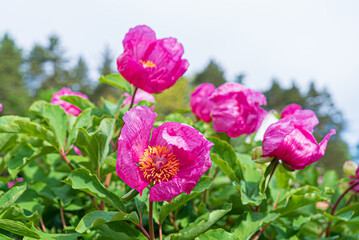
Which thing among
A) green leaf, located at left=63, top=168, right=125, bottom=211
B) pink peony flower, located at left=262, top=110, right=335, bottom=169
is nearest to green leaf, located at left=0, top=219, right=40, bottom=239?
green leaf, located at left=63, top=168, right=125, bottom=211

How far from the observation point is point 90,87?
30.8 m

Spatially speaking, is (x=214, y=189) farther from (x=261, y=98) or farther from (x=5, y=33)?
(x=5, y=33)

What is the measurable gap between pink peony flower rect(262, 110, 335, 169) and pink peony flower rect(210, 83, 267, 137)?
0.23 meters

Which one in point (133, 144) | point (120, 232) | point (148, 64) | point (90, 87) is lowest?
point (90, 87)

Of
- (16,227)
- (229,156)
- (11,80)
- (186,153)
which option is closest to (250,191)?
(229,156)

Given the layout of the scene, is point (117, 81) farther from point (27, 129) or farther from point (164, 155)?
point (164, 155)

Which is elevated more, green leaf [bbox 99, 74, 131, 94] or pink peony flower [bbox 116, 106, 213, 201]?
green leaf [bbox 99, 74, 131, 94]

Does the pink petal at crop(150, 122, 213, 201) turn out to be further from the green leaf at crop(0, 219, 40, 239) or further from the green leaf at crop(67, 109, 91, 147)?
the green leaf at crop(67, 109, 91, 147)

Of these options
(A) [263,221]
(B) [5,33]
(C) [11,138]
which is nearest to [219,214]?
(A) [263,221]

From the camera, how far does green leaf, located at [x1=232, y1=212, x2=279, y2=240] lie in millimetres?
839

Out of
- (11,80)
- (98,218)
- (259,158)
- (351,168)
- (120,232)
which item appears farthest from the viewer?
(11,80)

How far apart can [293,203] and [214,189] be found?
51 cm

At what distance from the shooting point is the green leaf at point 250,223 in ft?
2.75

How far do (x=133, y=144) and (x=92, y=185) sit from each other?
18cm
